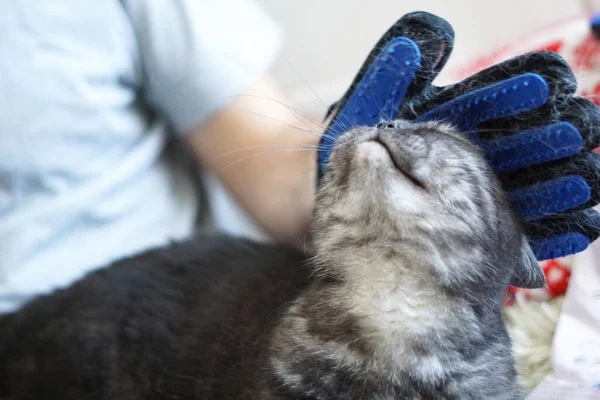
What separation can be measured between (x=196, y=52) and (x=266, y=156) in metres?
0.23

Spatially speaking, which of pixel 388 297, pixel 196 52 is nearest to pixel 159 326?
pixel 388 297

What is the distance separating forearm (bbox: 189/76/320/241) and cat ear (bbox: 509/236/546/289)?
43 cm

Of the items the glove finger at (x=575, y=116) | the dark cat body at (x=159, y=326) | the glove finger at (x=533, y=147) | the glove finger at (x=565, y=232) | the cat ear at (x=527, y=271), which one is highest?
the glove finger at (x=575, y=116)

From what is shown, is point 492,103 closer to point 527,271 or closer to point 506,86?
point 506,86

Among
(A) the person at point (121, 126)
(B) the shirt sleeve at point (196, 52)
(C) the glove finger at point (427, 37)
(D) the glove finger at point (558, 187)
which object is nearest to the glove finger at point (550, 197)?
(D) the glove finger at point (558, 187)

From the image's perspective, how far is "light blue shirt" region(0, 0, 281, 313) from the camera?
3.04 feet

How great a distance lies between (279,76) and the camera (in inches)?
49.1

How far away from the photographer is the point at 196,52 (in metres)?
0.98

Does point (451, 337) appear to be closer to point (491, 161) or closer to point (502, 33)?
point (491, 161)

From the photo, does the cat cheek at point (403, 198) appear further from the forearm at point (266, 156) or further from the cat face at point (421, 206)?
the forearm at point (266, 156)

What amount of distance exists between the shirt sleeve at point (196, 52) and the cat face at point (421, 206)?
481 millimetres

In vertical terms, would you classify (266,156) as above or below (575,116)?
below

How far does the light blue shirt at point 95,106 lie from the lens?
93 centimetres

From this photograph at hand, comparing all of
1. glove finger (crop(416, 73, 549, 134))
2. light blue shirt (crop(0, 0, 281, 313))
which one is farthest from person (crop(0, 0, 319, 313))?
glove finger (crop(416, 73, 549, 134))
